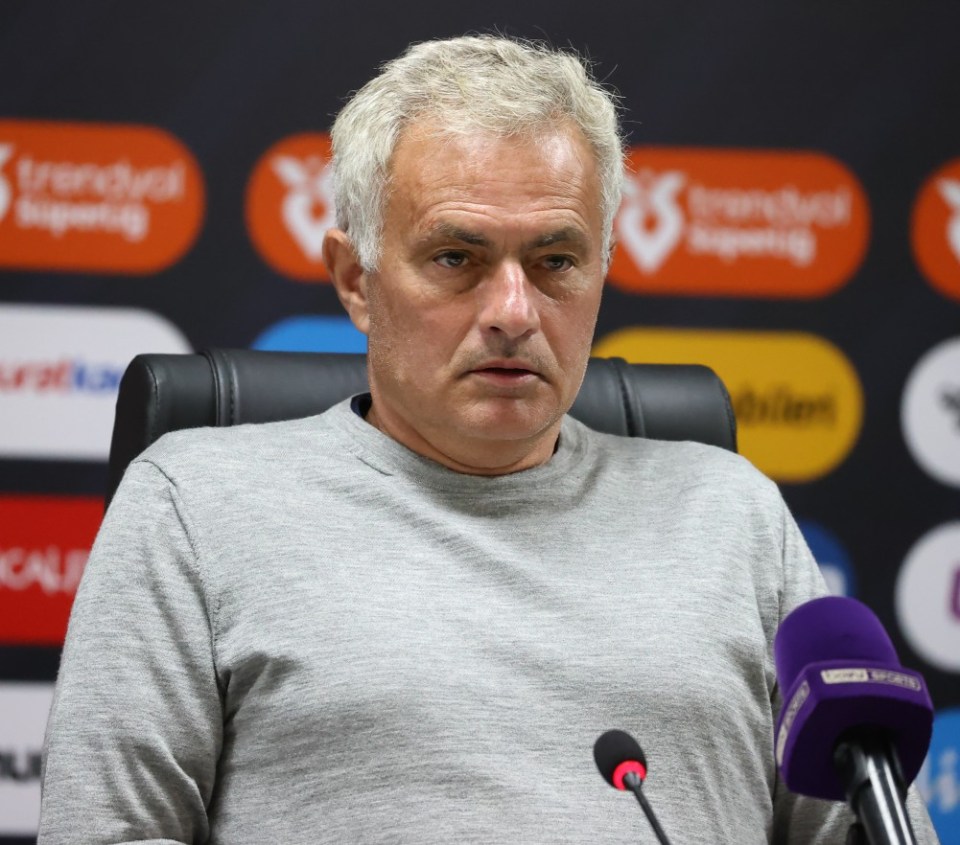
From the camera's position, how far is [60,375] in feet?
7.36

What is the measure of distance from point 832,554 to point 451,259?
1342 mm

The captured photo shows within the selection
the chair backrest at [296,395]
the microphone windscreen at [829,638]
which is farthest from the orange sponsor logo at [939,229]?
the microphone windscreen at [829,638]

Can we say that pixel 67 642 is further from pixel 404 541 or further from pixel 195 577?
pixel 404 541

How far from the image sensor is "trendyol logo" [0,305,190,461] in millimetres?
2236

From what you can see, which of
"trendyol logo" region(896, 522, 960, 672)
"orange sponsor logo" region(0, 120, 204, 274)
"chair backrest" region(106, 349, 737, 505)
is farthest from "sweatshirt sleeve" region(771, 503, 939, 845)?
"orange sponsor logo" region(0, 120, 204, 274)

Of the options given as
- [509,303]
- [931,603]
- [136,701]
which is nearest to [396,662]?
[136,701]

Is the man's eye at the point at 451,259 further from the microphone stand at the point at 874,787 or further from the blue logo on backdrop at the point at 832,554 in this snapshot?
the blue logo on backdrop at the point at 832,554

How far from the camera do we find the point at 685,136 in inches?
93.9

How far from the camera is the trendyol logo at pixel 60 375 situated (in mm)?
2236

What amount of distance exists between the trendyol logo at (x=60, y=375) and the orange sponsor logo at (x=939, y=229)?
4.73 feet

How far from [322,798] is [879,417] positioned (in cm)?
158

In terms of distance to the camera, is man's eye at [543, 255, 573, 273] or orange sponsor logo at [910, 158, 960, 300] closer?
man's eye at [543, 255, 573, 273]

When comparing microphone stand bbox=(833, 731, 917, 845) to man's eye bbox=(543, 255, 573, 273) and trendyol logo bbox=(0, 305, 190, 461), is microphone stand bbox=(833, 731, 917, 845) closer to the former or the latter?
man's eye bbox=(543, 255, 573, 273)

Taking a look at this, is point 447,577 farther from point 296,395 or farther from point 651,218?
point 651,218
